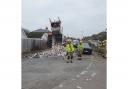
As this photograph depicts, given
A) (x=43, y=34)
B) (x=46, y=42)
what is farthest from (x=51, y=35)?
(x=43, y=34)

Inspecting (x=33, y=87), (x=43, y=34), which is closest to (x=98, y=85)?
(x=33, y=87)

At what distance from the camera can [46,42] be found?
45.2 metres
